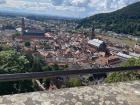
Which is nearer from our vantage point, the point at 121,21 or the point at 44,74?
the point at 44,74

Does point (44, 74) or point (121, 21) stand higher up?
point (44, 74)

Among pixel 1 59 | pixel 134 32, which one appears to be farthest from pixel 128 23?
pixel 1 59

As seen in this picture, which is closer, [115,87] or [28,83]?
[115,87]

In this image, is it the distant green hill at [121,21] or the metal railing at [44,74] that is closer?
the metal railing at [44,74]

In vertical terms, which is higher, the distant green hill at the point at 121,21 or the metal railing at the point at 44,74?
Result: the metal railing at the point at 44,74

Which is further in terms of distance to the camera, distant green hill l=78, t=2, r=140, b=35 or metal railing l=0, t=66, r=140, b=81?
distant green hill l=78, t=2, r=140, b=35

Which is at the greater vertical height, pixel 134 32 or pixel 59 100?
pixel 59 100

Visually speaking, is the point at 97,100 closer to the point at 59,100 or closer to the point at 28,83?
the point at 59,100

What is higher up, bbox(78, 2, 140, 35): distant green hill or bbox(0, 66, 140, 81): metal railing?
bbox(0, 66, 140, 81): metal railing
